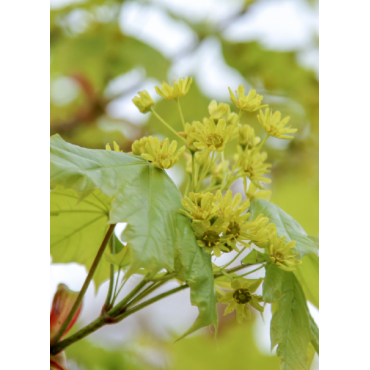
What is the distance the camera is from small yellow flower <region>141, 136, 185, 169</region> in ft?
1.09

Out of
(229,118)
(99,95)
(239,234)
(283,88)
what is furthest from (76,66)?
(239,234)

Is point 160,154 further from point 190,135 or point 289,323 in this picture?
point 289,323

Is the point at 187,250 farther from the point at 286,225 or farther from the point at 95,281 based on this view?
the point at 95,281

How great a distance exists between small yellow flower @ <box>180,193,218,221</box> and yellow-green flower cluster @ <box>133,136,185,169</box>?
38mm

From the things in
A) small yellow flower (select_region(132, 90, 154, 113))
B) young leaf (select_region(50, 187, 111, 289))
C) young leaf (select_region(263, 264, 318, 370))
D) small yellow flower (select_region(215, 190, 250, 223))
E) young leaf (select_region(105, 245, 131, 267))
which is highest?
small yellow flower (select_region(132, 90, 154, 113))

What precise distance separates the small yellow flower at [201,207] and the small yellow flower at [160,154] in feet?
0.13

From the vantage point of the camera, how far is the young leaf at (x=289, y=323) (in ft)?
1.15

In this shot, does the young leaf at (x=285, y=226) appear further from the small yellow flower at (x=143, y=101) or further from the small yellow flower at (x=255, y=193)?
the small yellow flower at (x=143, y=101)

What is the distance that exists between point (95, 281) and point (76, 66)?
579 mm

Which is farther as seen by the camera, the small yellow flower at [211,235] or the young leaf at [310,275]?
the young leaf at [310,275]

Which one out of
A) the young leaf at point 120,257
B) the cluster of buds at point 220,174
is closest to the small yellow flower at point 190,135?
the cluster of buds at point 220,174

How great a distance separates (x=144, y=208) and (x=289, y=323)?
174 mm

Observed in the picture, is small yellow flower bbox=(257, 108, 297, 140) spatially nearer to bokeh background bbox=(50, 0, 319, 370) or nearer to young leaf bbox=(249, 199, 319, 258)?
young leaf bbox=(249, 199, 319, 258)

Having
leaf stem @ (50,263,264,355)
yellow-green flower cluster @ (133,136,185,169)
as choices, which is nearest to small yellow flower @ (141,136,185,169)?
yellow-green flower cluster @ (133,136,185,169)
